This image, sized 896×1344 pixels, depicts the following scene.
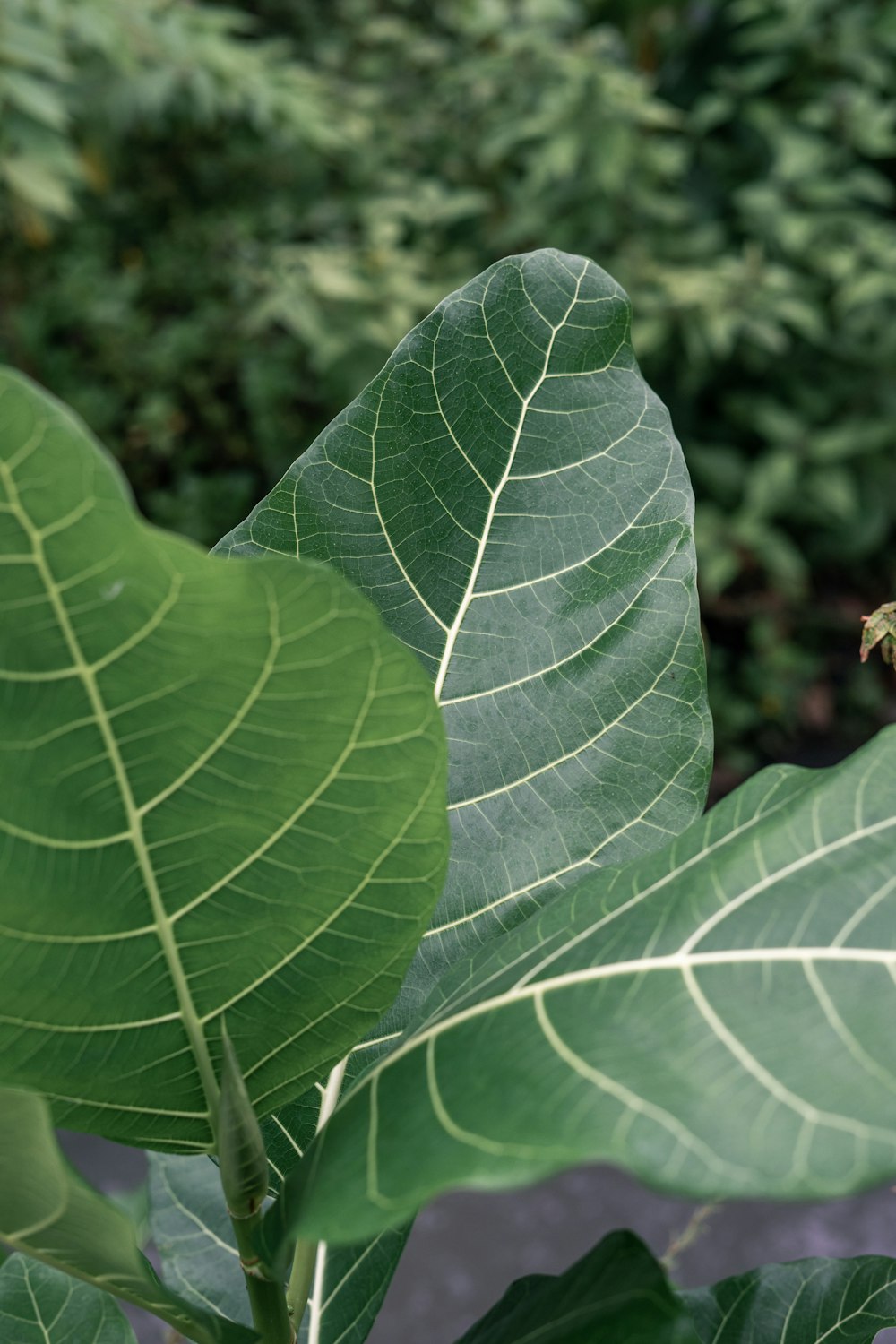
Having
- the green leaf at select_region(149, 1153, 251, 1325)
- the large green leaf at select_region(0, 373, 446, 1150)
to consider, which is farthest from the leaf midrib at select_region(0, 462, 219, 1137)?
the green leaf at select_region(149, 1153, 251, 1325)

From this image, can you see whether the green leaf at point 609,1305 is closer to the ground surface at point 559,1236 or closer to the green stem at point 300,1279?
the green stem at point 300,1279

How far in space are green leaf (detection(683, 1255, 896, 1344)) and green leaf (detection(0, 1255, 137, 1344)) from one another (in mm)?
219

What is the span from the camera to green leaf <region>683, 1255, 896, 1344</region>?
1.50 ft

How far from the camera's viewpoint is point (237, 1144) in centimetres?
35

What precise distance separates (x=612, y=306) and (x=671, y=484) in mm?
66

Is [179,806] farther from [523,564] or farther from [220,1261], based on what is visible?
[220,1261]

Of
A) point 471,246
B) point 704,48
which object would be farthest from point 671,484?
point 704,48

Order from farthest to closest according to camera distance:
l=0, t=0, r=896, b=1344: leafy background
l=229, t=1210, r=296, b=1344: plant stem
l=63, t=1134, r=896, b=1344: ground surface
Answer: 1. l=0, t=0, r=896, b=1344: leafy background
2. l=63, t=1134, r=896, b=1344: ground surface
3. l=229, t=1210, r=296, b=1344: plant stem

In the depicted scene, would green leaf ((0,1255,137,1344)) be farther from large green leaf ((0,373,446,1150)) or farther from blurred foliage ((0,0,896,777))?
blurred foliage ((0,0,896,777))

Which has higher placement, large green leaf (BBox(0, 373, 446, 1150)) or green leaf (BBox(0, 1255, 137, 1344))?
large green leaf (BBox(0, 373, 446, 1150))

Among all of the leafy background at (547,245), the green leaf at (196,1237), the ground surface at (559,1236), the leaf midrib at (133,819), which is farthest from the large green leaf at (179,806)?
the leafy background at (547,245)

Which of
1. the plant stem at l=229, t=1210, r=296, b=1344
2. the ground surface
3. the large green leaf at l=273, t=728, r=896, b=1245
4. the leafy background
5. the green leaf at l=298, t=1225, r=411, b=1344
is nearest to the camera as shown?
the large green leaf at l=273, t=728, r=896, b=1245

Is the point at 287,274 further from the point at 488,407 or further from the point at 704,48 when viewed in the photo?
the point at 488,407

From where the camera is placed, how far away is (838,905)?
0.29 meters
